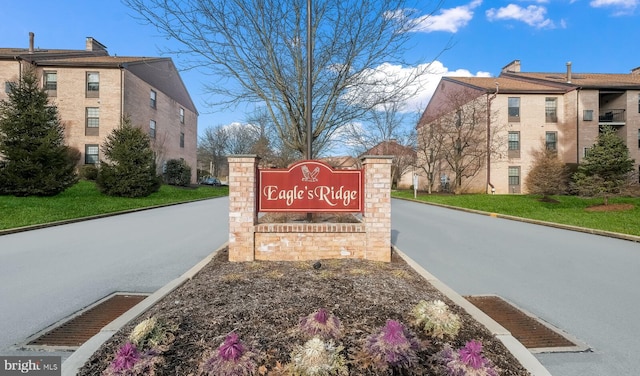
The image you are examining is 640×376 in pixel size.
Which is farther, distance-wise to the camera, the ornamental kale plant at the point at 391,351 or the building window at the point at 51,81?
the building window at the point at 51,81

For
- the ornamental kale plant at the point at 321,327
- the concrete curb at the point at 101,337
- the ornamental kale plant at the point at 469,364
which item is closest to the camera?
the ornamental kale plant at the point at 469,364

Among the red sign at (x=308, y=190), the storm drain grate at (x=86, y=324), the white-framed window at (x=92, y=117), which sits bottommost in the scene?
the storm drain grate at (x=86, y=324)

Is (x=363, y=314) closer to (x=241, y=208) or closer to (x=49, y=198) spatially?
(x=241, y=208)

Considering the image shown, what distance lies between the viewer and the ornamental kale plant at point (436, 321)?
274 centimetres

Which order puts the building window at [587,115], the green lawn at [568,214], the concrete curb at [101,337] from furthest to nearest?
the building window at [587,115] → the green lawn at [568,214] → the concrete curb at [101,337]

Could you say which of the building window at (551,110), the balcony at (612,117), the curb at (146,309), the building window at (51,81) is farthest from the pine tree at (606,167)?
the building window at (51,81)

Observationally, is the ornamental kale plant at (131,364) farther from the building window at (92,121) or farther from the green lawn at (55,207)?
the building window at (92,121)

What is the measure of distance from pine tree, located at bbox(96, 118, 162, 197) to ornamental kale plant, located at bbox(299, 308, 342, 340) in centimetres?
1926

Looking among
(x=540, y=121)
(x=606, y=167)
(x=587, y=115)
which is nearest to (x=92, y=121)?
(x=606, y=167)

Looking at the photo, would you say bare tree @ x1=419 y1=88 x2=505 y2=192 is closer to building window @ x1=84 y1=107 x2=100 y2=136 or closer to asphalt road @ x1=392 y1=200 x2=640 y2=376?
asphalt road @ x1=392 y1=200 x2=640 y2=376

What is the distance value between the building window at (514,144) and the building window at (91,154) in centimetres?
3346

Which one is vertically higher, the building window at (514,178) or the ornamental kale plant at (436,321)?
the building window at (514,178)

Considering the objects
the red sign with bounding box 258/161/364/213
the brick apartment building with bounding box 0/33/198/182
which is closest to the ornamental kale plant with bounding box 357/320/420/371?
the red sign with bounding box 258/161/364/213

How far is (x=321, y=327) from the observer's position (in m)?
Answer: 2.60
